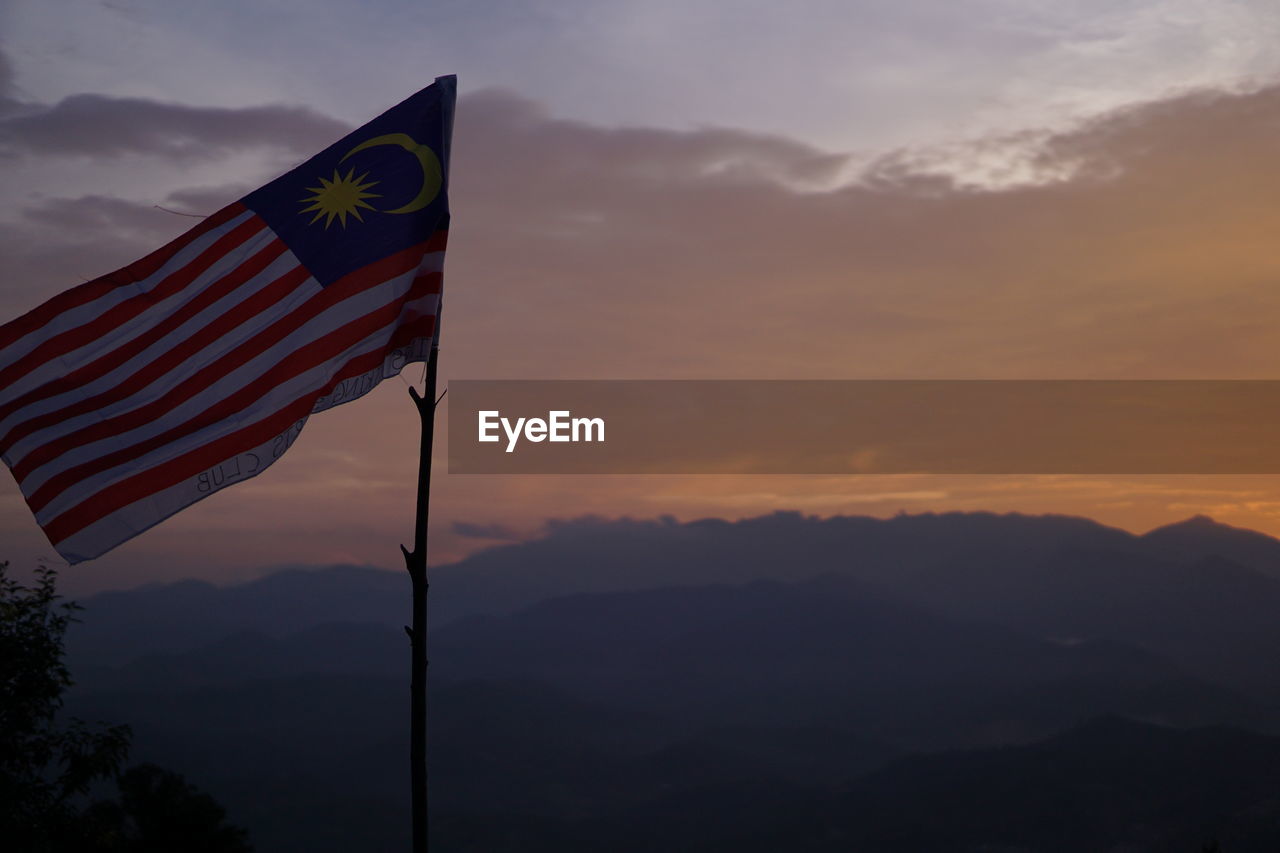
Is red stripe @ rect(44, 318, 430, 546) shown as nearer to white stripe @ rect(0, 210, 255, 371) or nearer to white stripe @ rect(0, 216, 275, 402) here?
white stripe @ rect(0, 216, 275, 402)

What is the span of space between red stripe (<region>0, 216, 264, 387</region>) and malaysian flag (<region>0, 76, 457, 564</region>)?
0.05 ft

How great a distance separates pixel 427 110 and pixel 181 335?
3406 millimetres

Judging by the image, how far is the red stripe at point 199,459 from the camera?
34.5 feet

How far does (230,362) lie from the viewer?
11039mm

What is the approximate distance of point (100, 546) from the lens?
1064 cm

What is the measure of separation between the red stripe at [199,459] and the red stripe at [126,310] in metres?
1.69

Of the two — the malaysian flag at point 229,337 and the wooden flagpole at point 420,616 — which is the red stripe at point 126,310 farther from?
the wooden flagpole at point 420,616

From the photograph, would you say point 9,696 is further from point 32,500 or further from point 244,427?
point 244,427

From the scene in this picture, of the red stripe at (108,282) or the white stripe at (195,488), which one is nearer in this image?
the white stripe at (195,488)

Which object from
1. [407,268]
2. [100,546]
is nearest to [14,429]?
[100,546]

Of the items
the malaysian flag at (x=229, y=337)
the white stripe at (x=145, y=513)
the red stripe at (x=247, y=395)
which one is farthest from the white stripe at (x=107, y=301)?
the white stripe at (x=145, y=513)

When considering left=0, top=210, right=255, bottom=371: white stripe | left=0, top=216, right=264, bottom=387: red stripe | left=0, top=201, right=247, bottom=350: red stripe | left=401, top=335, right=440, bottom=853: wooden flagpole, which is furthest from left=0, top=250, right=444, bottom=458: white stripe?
left=401, top=335, right=440, bottom=853: wooden flagpole

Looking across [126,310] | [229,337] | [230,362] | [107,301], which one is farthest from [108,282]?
[230,362]

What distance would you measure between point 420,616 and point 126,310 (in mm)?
4828
